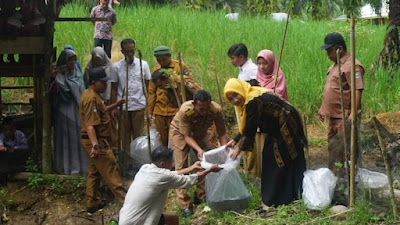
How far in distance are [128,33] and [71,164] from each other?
15.8ft

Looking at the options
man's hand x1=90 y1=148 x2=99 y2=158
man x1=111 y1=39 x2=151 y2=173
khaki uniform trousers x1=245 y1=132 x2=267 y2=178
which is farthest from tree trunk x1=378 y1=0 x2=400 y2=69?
man's hand x1=90 y1=148 x2=99 y2=158

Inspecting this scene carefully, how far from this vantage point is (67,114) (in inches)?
296

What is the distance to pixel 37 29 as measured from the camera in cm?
735

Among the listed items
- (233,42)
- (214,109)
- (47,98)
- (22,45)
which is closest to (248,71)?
(214,109)

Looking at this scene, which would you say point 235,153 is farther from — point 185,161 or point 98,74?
point 98,74

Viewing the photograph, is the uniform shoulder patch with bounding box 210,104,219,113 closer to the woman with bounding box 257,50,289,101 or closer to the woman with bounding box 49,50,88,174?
the woman with bounding box 257,50,289,101

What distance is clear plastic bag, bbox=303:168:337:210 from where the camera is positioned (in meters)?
5.52

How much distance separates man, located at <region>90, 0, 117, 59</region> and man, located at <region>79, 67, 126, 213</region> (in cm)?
226

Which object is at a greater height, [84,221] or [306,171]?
[306,171]

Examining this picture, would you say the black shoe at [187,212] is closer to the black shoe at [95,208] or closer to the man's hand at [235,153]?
the man's hand at [235,153]

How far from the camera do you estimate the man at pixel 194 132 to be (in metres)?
6.08

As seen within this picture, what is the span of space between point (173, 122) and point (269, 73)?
45.1 inches

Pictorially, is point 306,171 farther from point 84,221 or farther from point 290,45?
point 290,45

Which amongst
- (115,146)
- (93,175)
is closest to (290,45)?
(115,146)
